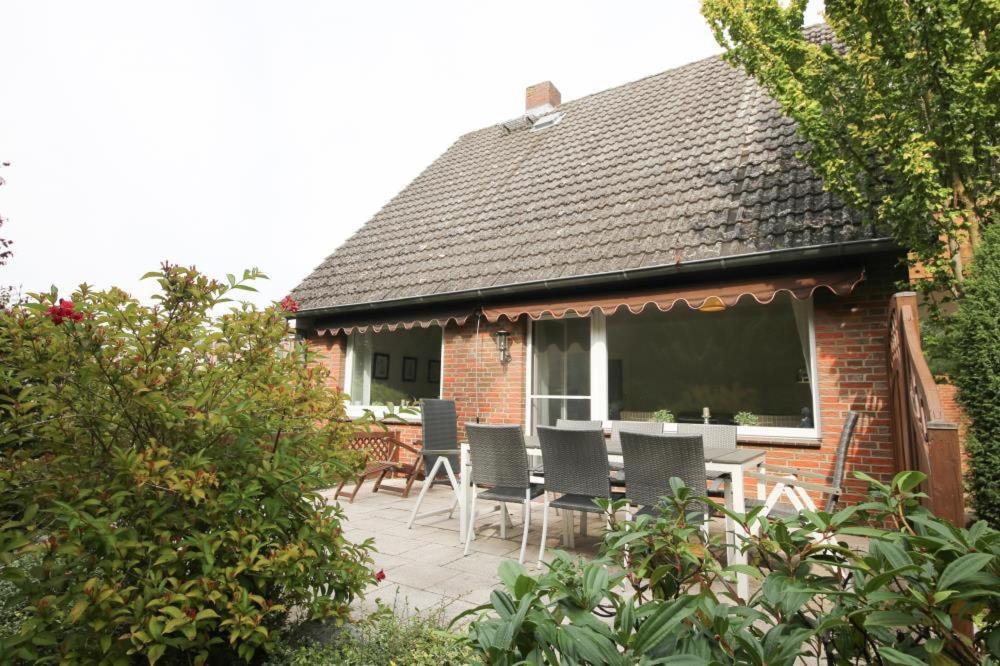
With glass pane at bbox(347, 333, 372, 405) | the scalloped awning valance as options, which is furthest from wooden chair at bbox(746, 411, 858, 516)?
glass pane at bbox(347, 333, 372, 405)

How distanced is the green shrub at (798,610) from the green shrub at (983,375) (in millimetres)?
2675

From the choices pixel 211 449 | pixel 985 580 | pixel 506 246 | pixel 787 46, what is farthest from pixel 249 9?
pixel 985 580

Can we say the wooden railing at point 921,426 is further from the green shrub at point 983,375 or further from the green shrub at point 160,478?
the green shrub at point 160,478

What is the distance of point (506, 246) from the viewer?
7.59 metres

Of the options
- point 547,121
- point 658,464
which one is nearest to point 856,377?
point 658,464

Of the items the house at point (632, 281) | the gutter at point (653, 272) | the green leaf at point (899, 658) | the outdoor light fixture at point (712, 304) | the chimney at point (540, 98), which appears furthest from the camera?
the chimney at point (540, 98)

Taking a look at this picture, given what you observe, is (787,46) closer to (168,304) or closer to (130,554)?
(168,304)

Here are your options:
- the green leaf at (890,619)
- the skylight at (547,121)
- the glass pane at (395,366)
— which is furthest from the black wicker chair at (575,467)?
the skylight at (547,121)

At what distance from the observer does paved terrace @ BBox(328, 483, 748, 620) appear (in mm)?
3328

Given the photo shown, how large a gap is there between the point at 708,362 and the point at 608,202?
435 cm

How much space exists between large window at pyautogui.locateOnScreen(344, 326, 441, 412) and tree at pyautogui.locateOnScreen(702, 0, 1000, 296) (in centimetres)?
599

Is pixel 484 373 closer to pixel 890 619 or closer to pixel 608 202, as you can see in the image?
pixel 608 202

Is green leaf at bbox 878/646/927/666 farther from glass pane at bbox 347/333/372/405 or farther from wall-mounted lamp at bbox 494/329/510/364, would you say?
glass pane at bbox 347/333/372/405

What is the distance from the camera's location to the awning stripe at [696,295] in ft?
16.5
